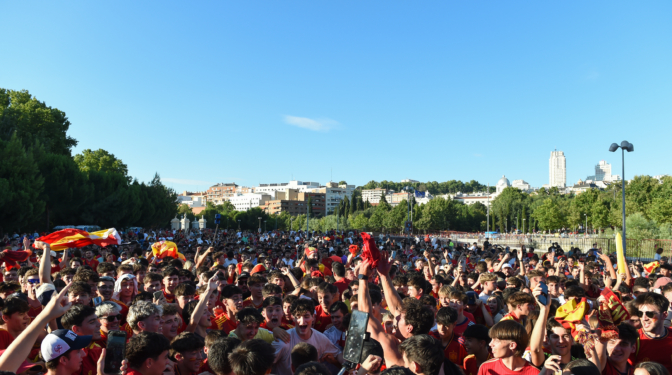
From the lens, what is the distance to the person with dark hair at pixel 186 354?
4039 mm

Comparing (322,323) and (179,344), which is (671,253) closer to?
(322,323)

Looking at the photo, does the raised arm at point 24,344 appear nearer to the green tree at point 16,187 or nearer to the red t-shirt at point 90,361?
the red t-shirt at point 90,361

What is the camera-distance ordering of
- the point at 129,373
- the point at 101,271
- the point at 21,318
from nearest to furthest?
the point at 129,373, the point at 21,318, the point at 101,271

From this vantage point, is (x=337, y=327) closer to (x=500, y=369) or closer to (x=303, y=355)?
(x=303, y=355)

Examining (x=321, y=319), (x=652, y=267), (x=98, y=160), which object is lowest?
(x=321, y=319)

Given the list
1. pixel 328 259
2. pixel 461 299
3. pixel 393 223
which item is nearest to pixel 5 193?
pixel 328 259

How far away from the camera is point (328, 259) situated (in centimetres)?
1215

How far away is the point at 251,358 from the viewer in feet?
10.9

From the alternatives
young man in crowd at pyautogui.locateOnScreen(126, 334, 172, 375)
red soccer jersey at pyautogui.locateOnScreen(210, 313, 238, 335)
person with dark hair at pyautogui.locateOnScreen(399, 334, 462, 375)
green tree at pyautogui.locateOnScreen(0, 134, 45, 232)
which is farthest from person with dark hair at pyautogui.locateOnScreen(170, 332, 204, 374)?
green tree at pyautogui.locateOnScreen(0, 134, 45, 232)

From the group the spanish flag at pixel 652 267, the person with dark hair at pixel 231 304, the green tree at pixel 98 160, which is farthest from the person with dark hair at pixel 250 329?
the green tree at pixel 98 160

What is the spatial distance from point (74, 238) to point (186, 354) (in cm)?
917

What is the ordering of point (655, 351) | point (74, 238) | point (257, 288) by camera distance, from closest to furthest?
1. point (655, 351)
2. point (257, 288)
3. point (74, 238)

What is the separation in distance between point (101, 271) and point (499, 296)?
20.8 ft

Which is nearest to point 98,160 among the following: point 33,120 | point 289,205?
point 33,120
